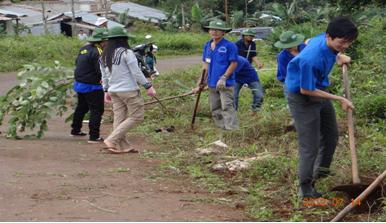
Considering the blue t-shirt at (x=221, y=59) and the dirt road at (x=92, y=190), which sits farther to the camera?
the blue t-shirt at (x=221, y=59)

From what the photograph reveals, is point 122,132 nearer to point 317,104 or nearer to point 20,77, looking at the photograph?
point 20,77

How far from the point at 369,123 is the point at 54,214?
5.66 metres

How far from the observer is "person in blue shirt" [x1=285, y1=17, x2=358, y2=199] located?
638 centimetres

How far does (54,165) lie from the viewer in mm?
8727

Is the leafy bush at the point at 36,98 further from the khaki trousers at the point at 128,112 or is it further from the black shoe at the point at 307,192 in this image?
the black shoe at the point at 307,192

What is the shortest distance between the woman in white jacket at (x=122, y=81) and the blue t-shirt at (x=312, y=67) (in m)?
3.25

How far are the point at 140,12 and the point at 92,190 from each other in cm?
5048

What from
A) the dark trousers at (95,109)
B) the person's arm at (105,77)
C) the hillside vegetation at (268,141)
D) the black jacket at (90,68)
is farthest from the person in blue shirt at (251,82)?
the person's arm at (105,77)

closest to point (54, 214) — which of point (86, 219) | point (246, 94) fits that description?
point (86, 219)

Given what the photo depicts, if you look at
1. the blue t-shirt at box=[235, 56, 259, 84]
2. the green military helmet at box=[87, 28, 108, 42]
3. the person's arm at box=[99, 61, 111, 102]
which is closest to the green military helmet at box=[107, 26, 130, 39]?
the person's arm at box=[99, 61, 111, 102]

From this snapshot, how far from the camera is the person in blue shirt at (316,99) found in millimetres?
6375

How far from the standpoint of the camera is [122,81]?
9617 mm

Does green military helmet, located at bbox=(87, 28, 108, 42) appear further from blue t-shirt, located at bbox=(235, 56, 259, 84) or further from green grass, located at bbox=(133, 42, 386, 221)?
blue t-shirt, located at bbox=(235, 56, 259, 84)

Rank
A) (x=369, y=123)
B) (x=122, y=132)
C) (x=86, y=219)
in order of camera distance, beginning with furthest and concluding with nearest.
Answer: (x=369, y=123) → (x=122, y=132) → (x=86, y=219)
